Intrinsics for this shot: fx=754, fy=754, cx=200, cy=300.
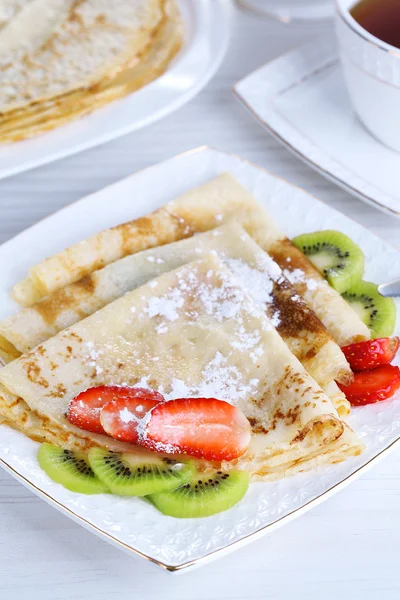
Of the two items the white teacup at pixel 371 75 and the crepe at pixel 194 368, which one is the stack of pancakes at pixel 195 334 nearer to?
the crepe at pixel 194 368

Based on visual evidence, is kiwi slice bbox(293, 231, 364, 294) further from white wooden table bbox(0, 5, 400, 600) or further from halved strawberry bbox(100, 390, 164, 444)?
halved strawberry bbox(100, 390, 164, 444)

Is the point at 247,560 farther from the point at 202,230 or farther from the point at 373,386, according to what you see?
the point at 202,230

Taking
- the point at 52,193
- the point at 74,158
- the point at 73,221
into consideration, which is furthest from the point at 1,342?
the point at 74,158

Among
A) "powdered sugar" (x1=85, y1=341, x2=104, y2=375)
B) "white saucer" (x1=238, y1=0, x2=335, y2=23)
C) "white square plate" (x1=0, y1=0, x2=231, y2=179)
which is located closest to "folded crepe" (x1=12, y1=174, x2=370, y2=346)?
"powdered sugar" (x1=85, y1=341, x2=104, y2=375)

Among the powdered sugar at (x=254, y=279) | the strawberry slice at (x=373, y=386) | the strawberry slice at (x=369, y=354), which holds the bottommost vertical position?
the strawberry slice at (x=373, y=386)

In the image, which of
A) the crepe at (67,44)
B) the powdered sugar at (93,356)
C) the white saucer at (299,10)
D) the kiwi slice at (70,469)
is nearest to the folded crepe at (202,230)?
the powdered sugar at (93,356)

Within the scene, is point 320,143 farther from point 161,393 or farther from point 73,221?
point 161,393

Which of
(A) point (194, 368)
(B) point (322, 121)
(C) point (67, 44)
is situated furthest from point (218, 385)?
(C) point (67, 44)
